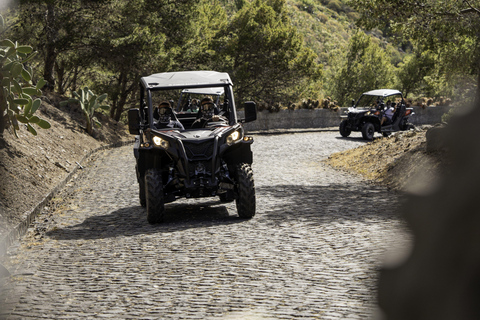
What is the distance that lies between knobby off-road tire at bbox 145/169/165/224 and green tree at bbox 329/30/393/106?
49.2 m

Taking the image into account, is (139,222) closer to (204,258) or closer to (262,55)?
(204,258)

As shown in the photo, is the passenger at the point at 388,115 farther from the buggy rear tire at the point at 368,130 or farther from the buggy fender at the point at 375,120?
the buggy rear tire at the point at 368,130

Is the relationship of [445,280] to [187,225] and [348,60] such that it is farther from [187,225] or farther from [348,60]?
[348,60]

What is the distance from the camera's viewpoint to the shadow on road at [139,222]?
8828 millimetres

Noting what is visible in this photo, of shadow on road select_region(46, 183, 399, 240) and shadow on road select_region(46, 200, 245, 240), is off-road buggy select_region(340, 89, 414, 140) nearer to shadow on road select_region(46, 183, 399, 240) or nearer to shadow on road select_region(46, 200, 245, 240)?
shadow on road select_region(46, 183, 399, 240)

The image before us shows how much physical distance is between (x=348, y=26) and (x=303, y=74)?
7111cm

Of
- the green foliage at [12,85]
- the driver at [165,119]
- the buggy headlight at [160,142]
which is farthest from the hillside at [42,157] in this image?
the driver at [165,119]

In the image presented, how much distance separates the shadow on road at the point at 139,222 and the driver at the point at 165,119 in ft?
4.94

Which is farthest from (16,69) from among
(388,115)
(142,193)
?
(388,115)

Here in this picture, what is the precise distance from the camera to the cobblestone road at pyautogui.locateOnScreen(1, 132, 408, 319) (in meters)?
5.15

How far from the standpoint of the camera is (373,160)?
16406 mm

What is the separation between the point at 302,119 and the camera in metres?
38.0

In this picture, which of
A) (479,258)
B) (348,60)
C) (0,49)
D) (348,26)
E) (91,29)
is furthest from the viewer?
(348,26)

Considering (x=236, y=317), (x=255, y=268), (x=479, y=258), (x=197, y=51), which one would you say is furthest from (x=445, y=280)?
(x=197, y=51)
